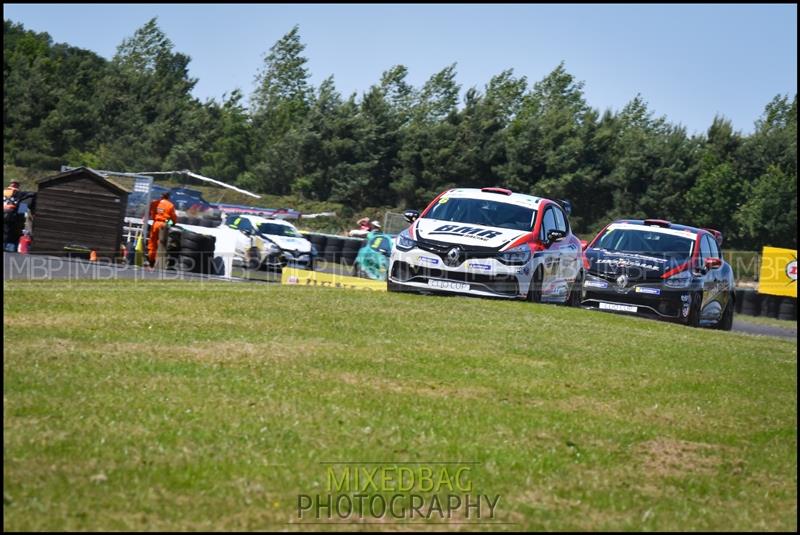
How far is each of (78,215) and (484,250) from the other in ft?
42.4

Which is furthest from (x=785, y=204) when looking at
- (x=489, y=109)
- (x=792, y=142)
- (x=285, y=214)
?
(x=285, y=214)

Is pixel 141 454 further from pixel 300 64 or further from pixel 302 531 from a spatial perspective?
pixel 300 64

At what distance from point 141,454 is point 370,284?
15.1m

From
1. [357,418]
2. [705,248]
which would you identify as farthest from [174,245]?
[357,418]

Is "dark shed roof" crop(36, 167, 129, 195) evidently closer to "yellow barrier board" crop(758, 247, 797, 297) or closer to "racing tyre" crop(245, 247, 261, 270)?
"racing tyre" crop(245, 247, 261, 270)

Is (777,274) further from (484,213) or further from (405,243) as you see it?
(405,243)

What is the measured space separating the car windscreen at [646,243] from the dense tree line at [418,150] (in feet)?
136

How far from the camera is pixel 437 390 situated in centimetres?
930

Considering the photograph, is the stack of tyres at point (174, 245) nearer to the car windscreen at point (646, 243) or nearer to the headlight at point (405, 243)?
the headlight at point (405, 243)

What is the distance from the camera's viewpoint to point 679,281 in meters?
19.2

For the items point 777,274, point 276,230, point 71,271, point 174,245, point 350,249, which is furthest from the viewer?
point 350,249

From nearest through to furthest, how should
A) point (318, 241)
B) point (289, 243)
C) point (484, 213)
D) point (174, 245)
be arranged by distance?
point (484, 213), point (174, 245), point (289, 243), point (318, 241)

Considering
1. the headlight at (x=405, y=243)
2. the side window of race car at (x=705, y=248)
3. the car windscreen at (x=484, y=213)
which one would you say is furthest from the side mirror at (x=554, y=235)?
the side window of race car at (x=705, y=248)

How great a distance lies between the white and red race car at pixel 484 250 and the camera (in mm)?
16906
